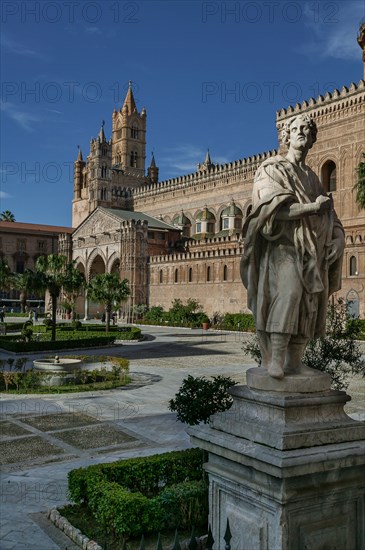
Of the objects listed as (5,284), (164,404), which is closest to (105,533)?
(164,404)

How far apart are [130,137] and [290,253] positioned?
302 ft

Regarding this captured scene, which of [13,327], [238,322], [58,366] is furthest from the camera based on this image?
[238,322]

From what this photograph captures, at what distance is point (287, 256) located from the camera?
4.20m

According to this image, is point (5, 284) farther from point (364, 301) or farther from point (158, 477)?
point (158, 477)

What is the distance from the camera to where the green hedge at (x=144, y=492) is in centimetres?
590

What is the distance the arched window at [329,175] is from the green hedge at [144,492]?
45.8 meters

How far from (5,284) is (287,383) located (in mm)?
54161

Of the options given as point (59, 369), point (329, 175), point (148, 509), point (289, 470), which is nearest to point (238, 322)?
point (329, 175)

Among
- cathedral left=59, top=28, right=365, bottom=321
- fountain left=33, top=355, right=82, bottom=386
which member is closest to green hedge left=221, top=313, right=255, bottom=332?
cathedral left=59, top=28, right=365, bottom=321

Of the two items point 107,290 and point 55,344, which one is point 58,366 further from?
point 107,290

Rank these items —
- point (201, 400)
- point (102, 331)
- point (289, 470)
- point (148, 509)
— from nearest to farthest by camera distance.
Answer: point (289, 470) → point (148, 509) → point (201, 400) → point (102, 331)

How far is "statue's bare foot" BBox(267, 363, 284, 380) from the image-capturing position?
13.7 ft

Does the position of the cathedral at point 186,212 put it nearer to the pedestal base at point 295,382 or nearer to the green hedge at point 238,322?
the green hedge at point 238,322

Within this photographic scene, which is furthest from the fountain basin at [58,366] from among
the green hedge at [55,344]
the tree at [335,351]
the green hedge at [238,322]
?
the green hedge at [238,322]
